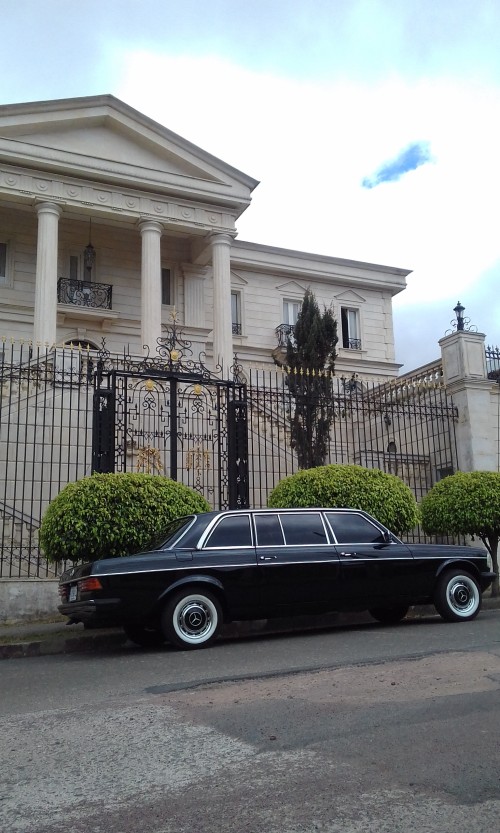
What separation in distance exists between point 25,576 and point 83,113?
18525 millimetres

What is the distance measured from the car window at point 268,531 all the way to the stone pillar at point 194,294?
20.4m

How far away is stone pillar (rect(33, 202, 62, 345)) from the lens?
77.3 feet

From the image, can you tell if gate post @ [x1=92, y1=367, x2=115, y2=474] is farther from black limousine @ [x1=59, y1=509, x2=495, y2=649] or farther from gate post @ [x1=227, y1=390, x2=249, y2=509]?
black limousine @ [x1=59, y1=509, x2=495, y2=649]

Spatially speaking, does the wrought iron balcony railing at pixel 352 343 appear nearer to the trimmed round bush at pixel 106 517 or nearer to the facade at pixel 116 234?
the facade at pixel 116 234

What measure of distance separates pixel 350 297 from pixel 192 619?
27.0 meters

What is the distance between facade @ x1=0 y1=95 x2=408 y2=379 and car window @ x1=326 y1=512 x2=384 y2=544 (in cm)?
1427

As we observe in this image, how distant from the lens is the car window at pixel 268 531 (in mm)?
8704

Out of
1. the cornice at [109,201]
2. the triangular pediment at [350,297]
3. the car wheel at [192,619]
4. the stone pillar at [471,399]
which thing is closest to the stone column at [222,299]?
the cornice at [109,201]

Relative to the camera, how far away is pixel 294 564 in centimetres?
861

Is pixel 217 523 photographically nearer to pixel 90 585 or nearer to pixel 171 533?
pixel 171 533

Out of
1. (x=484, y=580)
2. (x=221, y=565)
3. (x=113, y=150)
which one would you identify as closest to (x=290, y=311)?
(x=113, y=150)

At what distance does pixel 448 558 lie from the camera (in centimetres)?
939

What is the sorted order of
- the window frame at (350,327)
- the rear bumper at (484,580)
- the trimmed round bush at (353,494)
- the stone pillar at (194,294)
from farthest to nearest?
1. the window frame at (350,327)
2. the stone pillar at (194,294)
3. the trimmed round bush at (353,494)
4. the rear bumper at (484,580)

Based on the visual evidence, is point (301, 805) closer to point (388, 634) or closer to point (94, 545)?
point (388, 634)
